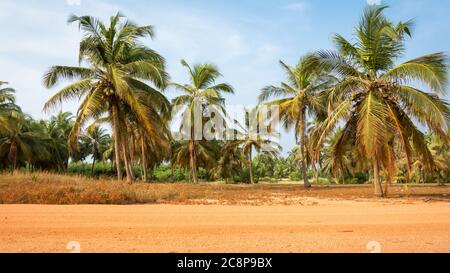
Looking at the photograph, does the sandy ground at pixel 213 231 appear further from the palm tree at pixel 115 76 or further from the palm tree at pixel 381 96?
the palm tree at pixel 115 76

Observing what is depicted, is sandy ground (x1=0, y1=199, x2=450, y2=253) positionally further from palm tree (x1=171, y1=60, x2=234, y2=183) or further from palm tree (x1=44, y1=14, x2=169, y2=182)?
palm tree (x1=171, y1=60, x2=234, y2=183)

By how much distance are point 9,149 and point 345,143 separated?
112 feet

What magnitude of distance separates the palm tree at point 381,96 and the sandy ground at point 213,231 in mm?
5682

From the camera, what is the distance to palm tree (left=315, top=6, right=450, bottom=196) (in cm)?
1448

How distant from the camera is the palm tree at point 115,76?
18.3 metres

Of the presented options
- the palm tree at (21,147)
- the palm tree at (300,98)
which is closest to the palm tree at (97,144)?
the palm tree at (21,147)

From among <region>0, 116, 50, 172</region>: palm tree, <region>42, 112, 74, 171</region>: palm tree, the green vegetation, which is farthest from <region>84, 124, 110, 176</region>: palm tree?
the green vegetation

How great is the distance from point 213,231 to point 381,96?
40.0 ft

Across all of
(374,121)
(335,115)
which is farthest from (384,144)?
(335,115)

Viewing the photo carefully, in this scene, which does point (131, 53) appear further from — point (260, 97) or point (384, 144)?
point (384, 144)

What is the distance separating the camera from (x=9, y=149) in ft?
125

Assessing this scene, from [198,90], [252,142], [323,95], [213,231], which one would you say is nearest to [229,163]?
[252,142]

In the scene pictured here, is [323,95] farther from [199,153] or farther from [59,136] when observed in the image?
[59,136]

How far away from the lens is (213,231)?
6691 mm
